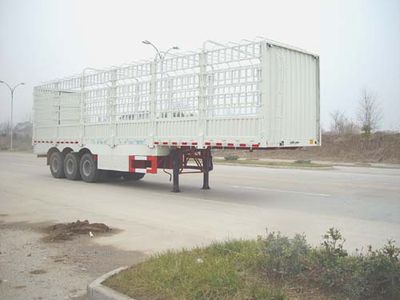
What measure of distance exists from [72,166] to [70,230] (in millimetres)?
9390

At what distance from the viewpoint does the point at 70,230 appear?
25.5 feet

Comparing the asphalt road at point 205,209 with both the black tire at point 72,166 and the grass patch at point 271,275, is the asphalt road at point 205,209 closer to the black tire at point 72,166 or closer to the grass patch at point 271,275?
the black tire at point 72,166

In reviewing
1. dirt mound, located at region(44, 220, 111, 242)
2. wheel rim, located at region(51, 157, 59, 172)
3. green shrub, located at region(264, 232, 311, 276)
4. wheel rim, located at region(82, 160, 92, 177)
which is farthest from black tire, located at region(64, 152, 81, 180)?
green shrub, located at region(264, 232, 311, 276)

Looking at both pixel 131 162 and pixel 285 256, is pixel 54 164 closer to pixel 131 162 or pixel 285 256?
pixel 131 162

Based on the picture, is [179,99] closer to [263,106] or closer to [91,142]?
[263,106]

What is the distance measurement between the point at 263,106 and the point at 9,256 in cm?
621

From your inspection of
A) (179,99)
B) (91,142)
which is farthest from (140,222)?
(91,142)

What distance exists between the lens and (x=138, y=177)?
17.1 meters

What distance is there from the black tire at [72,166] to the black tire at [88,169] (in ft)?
0.69

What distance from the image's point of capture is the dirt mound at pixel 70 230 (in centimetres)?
740

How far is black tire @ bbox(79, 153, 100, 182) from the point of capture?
15609 mm

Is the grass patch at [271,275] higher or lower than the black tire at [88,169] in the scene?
lower

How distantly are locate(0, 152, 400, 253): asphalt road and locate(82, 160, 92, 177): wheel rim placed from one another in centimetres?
51

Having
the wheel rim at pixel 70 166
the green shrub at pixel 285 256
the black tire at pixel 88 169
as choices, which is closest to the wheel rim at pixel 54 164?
the wheel rim at pixel 70 166
